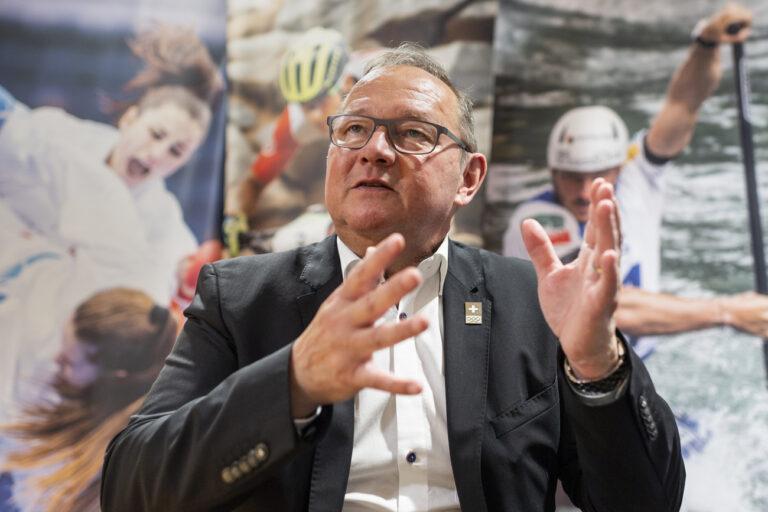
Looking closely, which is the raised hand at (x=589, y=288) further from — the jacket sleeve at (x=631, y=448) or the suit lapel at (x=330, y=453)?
the suit lapel at (x=330, y=453)

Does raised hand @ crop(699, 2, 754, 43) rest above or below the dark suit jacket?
above

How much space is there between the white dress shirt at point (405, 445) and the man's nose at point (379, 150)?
1.27ft

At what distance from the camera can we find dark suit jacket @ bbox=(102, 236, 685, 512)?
0.95m

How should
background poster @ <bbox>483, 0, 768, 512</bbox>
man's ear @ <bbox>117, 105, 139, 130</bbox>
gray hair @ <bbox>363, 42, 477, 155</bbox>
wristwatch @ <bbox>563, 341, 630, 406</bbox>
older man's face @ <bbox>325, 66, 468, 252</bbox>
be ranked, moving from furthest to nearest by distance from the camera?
man's ear @ <bbox>117, 105, 139, 130</bbox> < background poster @ <bbox>483, 0, 768, 512</bbox> < gray hair @ <bbox>363, 42, 477, 155</bbox> < older man's face @ <bbox>325, 66, 468, 252</bbox> < wristwatch @ <bbox>563, 341, 630, 406</bbox>

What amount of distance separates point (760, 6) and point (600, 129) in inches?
29.9

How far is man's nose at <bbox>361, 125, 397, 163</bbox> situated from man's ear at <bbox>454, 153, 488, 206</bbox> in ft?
0.85

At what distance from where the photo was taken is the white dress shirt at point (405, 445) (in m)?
1.22

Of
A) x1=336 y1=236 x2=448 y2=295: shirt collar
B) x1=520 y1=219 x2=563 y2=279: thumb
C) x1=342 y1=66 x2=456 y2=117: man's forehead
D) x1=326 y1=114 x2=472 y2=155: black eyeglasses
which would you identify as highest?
x1=342 y1=66 x2=456 y2=117: man's forehead

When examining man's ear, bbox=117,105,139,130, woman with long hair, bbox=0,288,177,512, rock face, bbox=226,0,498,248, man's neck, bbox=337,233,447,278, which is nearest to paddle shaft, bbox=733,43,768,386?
rock face, bbox=226,0,498,248

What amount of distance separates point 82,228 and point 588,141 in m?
2.12

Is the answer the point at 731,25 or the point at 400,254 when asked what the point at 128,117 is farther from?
the point at 731,25

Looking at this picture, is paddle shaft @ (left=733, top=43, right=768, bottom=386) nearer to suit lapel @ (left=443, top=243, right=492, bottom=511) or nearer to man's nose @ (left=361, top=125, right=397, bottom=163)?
suit lapel @ (left=443, top=243, right=492, bottom=511)

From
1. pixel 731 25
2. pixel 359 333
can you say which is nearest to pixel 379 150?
pixel 359 333

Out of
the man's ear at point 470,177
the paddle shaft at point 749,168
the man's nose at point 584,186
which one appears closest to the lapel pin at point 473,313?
the man's ear at point 470,177
